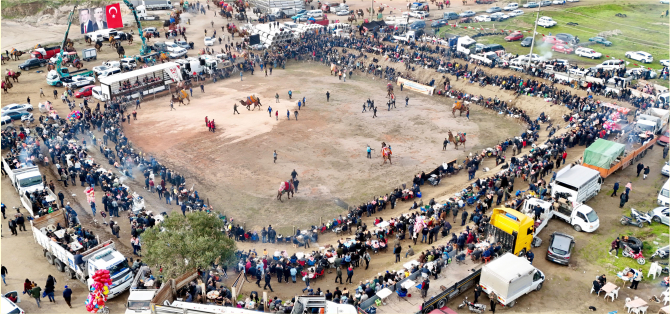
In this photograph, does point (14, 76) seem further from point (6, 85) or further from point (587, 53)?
point (587, 53)

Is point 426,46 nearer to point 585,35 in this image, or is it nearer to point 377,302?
point 585,35

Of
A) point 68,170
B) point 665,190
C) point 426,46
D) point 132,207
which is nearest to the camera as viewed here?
point 665,190

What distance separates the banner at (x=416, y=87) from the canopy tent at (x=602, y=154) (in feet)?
72.8

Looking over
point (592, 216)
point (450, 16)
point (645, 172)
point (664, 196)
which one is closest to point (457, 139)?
point (645, 172)

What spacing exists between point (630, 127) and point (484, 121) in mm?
11415

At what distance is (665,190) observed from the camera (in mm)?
30234

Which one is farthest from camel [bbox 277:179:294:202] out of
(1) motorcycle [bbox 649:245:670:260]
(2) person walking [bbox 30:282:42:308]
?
(1) motorcycle [bbox 649:245:670:260]

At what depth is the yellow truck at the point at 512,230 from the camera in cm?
2541

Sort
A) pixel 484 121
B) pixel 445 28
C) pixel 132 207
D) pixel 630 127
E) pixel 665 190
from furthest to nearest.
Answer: pixel 445 28 < pixel 484 121 < pixel 630 127 < pixel 132 207 < pixel 665 190

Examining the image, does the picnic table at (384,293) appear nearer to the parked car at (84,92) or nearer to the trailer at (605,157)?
the trailer at (605,157)

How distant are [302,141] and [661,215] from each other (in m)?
24.4

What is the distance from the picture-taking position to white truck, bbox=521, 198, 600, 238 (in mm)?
28406

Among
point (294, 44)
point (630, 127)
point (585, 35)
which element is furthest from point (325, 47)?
point (630, 127)

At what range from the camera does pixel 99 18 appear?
62344 mm
